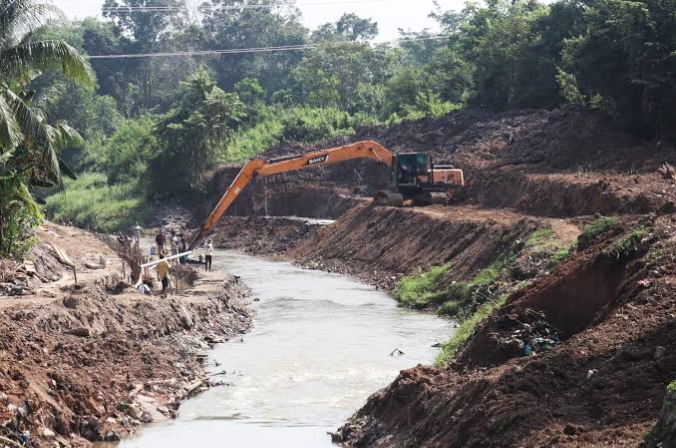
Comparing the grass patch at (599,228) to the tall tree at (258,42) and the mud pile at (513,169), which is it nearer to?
the mud pile at (513,169)

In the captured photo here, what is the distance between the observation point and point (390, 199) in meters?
51.2

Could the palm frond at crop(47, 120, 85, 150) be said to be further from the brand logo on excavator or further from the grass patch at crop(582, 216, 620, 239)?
the grass patch at crop(582, 216, 620, 239)

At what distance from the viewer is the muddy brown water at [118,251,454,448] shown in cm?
1969

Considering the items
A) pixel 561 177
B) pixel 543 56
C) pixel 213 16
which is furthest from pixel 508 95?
pixel 213 16

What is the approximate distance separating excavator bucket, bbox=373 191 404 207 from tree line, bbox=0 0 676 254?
9.48 meters

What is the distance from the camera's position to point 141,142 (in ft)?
282

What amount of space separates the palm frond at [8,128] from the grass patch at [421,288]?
14.7 metres

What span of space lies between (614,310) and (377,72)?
81.7m

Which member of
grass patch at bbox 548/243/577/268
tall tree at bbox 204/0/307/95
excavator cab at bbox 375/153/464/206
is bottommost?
grass patch at bbox 548/243/577/268

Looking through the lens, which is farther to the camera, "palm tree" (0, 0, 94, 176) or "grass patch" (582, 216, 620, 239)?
"palm tree" (0, 0, 94, 176)

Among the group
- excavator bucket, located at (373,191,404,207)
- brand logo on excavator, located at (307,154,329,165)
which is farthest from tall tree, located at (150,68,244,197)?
brand logo on excavator, located at (307,154,329,165)

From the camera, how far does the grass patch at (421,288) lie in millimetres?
35531

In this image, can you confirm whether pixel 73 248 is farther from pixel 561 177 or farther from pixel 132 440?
pixel 132 440

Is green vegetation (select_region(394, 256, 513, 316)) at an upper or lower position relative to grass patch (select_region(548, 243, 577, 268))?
lower
